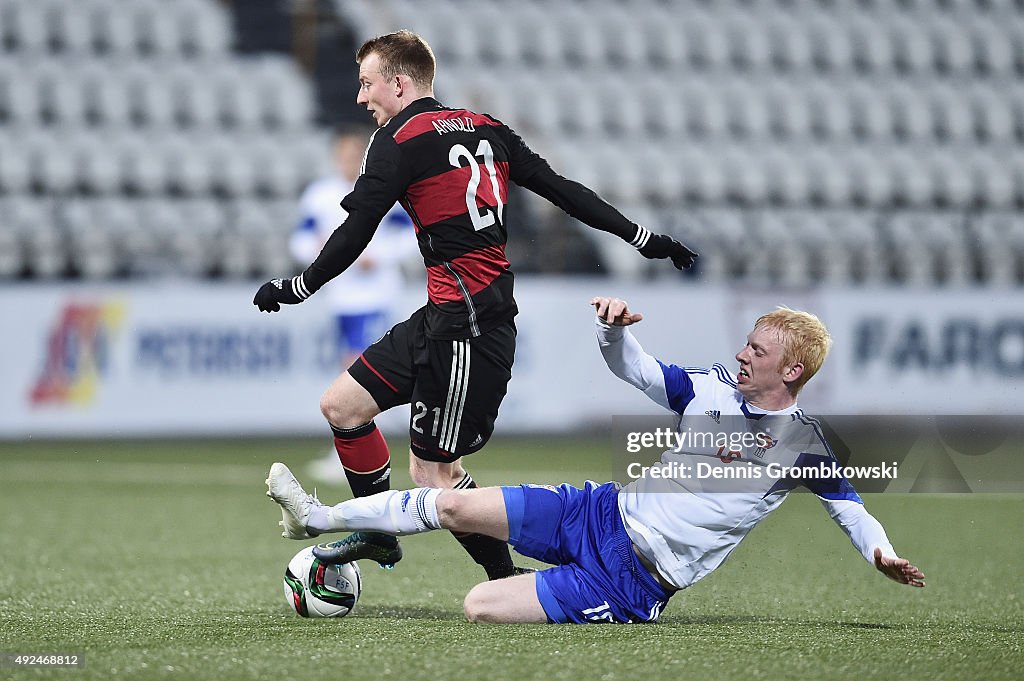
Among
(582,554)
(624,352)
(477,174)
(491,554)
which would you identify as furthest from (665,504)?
(477,174)

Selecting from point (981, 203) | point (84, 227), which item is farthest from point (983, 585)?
point (981, 203)

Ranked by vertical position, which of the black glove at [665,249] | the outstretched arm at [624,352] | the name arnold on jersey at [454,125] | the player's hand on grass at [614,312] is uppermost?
the name arnold on jersey at [454,125]

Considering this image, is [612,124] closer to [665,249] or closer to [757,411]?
[665,249]

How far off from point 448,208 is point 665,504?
42.9 inches

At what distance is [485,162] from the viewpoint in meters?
4.19

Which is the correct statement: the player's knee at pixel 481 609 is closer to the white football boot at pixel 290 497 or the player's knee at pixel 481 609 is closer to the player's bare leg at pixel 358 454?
the player's bare leg at pixel 358 454

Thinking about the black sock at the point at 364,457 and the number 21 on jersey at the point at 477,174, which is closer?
the number 21 on jersey at the point at 477,174

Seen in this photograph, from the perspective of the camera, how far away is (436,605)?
4.32 m

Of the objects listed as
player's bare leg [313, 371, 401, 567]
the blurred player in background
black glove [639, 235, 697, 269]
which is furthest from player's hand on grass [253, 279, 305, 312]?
the blurred player in background

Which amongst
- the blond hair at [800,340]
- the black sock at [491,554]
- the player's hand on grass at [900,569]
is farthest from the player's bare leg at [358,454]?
the player's hand on grass at [900,569]

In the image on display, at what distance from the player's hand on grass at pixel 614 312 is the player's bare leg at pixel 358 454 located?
81 centimetres

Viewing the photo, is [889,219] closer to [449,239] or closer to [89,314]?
[89,314]

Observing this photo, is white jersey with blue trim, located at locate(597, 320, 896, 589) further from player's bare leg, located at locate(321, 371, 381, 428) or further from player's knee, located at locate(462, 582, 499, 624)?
player's bare leg, located at locate(321, 371, 381, 428)

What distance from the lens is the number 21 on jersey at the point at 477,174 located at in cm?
413
